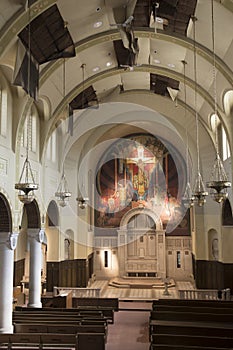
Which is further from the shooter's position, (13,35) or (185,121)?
(185,121)

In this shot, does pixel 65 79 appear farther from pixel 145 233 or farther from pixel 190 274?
pixel 190 274

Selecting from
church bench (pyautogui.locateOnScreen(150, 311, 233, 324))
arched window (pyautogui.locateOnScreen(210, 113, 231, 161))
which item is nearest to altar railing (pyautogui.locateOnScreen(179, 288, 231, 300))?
church bench (pyautogui.locateOnScreen(150, 311, 233, 324))

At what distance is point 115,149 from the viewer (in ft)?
86.2

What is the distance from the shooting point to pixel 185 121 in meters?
21.5

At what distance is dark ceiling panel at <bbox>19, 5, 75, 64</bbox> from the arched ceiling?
276 mm

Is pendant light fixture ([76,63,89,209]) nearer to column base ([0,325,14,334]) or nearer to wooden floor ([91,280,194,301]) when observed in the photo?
column base ([0,325,14,334])

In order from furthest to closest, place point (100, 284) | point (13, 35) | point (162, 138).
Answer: point (162, 138)
point (100, 284)
point (13, 35)

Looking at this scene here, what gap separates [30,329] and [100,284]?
12.9 m

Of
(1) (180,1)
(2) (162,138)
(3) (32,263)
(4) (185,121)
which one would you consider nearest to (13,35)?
(1) (180,1)

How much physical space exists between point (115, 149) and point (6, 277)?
14.8m

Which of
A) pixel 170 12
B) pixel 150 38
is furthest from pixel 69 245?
pixel 170 12

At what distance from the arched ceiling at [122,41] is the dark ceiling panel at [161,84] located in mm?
68

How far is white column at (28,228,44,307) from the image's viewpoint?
52.9 feet

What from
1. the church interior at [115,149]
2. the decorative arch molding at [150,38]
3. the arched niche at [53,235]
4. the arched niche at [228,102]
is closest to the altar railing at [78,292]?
the church interior at [115,149]
